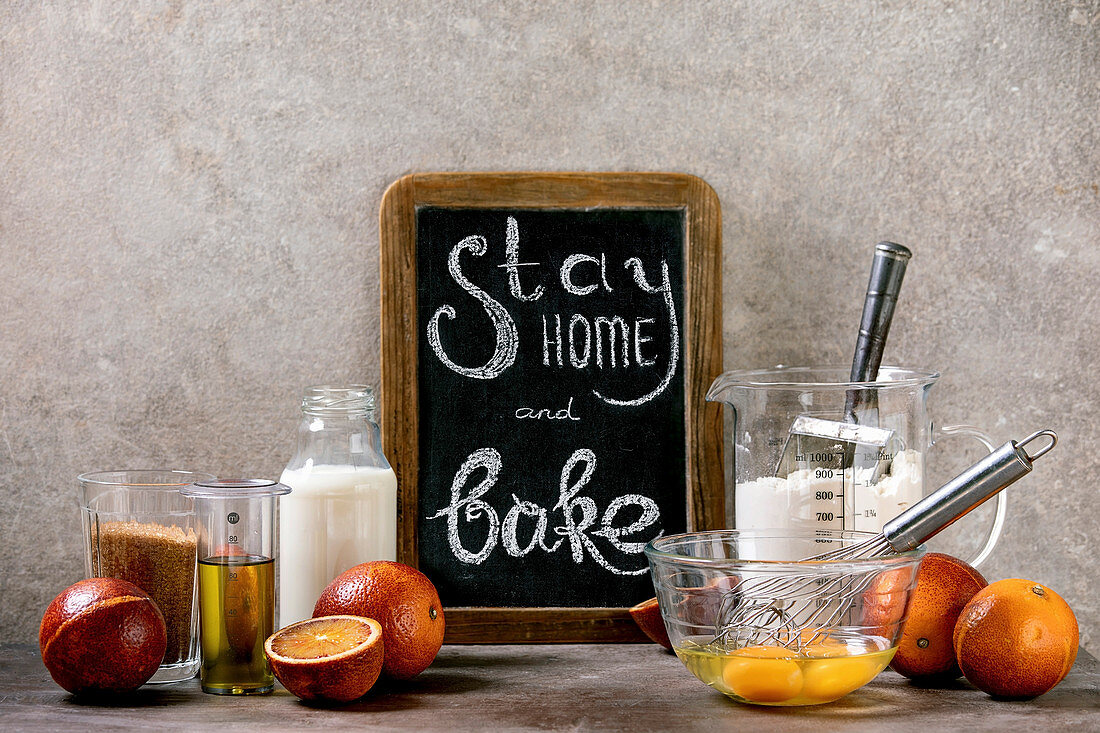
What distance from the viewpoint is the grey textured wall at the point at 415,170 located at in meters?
1.12

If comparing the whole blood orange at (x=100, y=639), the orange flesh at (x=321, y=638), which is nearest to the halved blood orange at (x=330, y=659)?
the orange flesh at (x=321, y=638)

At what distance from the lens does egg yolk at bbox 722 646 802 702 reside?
2.66 ft

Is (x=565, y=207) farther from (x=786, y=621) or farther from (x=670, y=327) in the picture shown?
(x=786, y=621)

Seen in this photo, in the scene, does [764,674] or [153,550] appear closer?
[764,674]

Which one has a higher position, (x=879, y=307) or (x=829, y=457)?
(x=879, y=307)

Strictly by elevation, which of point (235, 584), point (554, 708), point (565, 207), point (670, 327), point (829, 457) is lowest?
point (554, 708)

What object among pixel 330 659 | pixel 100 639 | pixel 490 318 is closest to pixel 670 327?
pixel 490 318

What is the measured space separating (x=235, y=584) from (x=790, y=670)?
0.52 meters

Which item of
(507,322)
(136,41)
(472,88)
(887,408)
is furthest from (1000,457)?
(136,41)

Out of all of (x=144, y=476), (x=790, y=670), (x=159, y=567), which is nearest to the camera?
(x=790, y=670)

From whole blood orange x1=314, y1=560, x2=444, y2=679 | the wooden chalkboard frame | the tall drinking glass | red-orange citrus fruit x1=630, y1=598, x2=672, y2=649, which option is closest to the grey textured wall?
the wooden chalkboard frame

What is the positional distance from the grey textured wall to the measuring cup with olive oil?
0.23 metres

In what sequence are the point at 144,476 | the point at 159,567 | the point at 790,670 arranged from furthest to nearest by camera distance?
the point at 144,476 < the point at 159,567 < the point at 790,670

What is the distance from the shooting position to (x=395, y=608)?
2.89 feet
